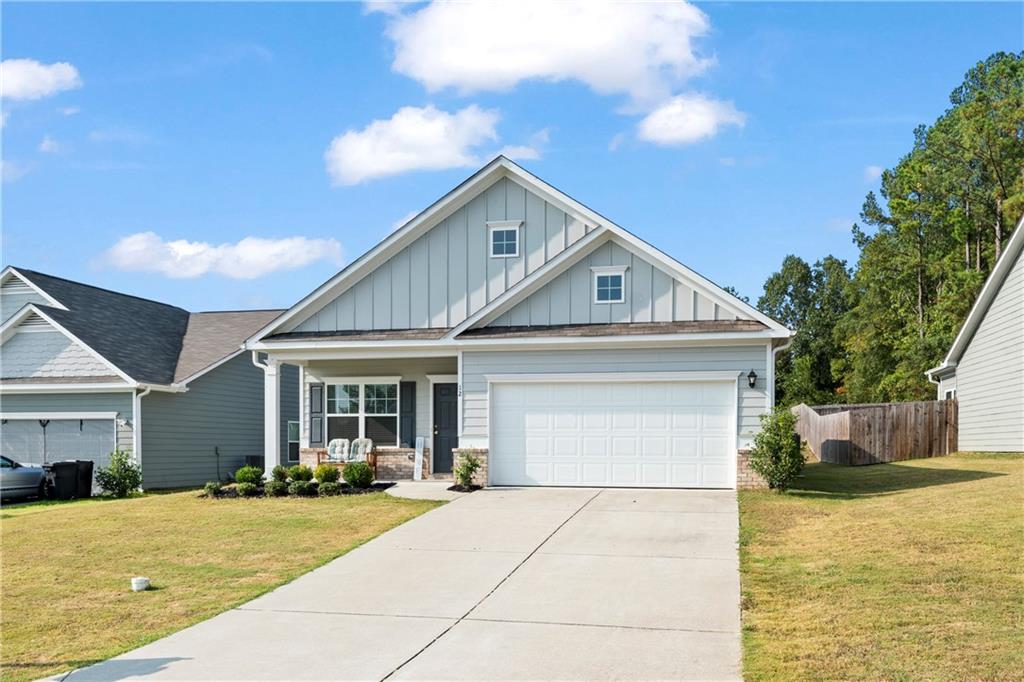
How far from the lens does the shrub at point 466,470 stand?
59.0ft

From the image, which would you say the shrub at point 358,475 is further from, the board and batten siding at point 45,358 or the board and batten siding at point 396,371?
the board and batten siding at point 45,358

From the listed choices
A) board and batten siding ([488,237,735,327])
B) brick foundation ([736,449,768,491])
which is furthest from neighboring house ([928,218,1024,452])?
board and batten siding ([488,237,735,327])

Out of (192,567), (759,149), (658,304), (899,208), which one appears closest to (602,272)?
(658,304)

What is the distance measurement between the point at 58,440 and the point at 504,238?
1279cm

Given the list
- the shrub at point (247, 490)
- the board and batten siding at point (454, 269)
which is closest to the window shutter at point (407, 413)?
the board and batten siding at point (454, 269)

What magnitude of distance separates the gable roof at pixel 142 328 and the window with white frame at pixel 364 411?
16.6 ft

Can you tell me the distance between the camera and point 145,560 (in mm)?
12133

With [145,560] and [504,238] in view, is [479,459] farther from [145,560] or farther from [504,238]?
[145,560]

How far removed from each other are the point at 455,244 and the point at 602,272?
12.4 ft

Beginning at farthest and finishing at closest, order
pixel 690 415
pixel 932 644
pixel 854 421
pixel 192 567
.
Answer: pixel 854 421 < pixel 690 415 < pixel 192 567 < pixel 932 644

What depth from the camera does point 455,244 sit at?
824 inches

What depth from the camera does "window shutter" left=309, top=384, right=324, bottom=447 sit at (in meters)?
22.1

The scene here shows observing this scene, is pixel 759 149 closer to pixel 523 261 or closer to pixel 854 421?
pixel 523 261

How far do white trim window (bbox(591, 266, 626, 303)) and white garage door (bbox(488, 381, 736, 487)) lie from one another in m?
1.77
